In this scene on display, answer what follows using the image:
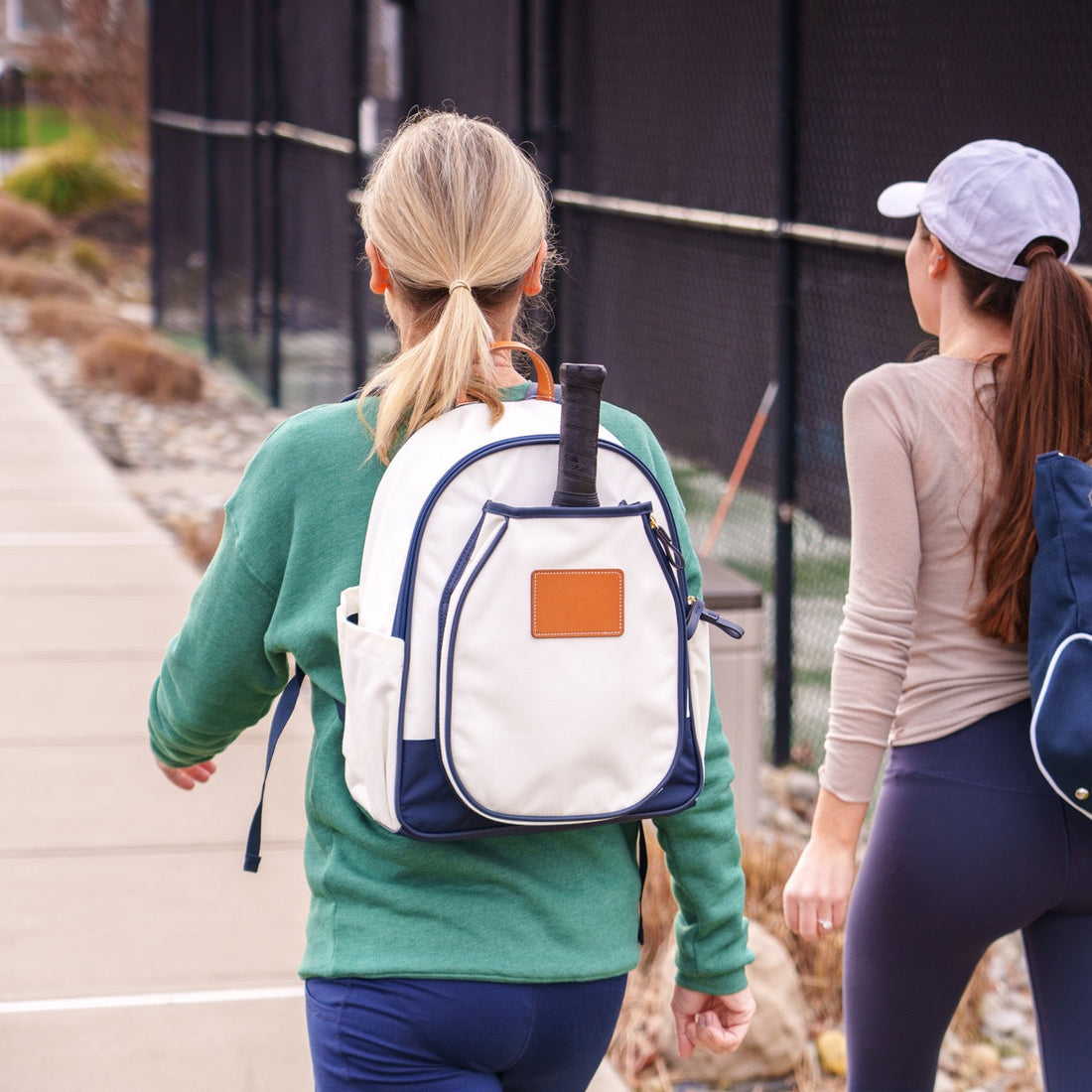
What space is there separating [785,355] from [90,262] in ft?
58.9

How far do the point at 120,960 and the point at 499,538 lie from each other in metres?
2.59

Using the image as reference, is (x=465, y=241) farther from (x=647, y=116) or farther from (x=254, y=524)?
(x=647, y=116)

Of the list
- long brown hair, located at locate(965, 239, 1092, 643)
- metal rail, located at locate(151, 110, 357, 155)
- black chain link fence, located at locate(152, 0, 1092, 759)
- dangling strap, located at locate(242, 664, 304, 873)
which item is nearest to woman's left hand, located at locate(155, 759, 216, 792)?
dangling strap, located at locate(242, 664, 304, 873)

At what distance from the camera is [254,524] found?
73.3 inches

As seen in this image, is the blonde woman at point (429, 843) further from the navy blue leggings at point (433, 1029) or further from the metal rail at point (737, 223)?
the metal rail at point (737, 223)

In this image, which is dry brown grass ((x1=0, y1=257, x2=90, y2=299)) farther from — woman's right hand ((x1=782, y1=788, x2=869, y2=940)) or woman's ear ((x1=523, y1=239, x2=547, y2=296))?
woman's ear ((x1=523, y1=239, x2=547, y2=296))

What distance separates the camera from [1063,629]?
84.4 inches

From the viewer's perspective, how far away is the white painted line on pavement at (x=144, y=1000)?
368 centimetres

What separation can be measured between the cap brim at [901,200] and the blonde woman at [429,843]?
789 millimetres

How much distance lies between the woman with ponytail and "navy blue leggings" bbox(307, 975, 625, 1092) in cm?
64

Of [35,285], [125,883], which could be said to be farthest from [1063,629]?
[35,285]

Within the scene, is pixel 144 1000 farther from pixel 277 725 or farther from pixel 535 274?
pixel 535 274

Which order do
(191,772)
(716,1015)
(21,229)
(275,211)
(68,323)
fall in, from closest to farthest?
(716,1015) < (191,772) < (275,211) < (68,323) < (21,229)

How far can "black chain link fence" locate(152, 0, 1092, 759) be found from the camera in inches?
197
